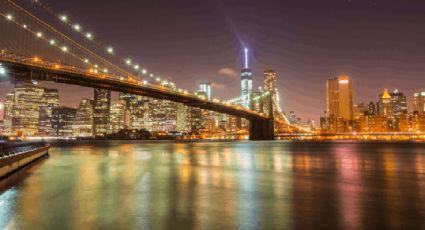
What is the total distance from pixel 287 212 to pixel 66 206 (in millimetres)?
5735

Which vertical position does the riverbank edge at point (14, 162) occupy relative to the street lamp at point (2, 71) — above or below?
below

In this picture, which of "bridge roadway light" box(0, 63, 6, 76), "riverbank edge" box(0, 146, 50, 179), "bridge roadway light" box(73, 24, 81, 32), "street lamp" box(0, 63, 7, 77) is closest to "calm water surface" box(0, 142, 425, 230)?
"riverbank edge" box(0, 146, 50, 179)

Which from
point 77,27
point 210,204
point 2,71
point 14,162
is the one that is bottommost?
point 210,204

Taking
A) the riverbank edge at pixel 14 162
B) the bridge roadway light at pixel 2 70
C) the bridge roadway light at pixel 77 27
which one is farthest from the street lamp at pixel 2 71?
the riverbank edge at pixel 14 162

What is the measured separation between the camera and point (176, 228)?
782cm

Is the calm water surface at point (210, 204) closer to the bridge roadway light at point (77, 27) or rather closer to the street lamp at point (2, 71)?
the street lamp at point (2, 71)

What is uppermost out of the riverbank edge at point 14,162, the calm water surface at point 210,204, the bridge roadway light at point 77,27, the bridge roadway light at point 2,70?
the bridge roadway light at point 77,27

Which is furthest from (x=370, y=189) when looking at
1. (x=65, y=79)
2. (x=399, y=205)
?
(x=65, y=79)

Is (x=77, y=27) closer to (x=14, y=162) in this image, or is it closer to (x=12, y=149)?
(x=12, y=149)

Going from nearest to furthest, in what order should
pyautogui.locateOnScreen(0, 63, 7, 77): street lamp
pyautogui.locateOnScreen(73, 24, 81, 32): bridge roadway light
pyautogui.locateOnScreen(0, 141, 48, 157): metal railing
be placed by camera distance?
pyautogui.locateOnScreen(0, 141, 48, 157): metal railing
pyautogui.locateOnScreen(0, 63, 7, 77): street lamp
pyautogui.locateOnScreen(73, 24, 81, 32): bridge roadway light

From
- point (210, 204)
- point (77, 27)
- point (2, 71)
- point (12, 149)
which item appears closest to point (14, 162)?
point (12, 149)

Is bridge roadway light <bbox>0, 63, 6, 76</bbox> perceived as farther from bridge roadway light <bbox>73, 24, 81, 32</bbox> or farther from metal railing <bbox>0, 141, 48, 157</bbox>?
bridge roadway light <bbox>73, 24, 81, 32</bbox>

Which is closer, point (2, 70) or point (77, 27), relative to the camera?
point (2, 70)

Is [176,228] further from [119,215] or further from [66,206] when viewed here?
[66,206]
